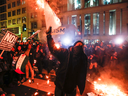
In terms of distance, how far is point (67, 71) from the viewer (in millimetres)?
2428

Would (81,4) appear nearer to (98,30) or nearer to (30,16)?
(98,30)

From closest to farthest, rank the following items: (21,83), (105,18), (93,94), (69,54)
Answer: (69,54)
(93,94)
(21,83)
(105,18)

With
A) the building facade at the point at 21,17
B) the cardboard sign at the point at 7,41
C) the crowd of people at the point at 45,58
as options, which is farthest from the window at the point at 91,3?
the cardboard sign at the point at 7,41

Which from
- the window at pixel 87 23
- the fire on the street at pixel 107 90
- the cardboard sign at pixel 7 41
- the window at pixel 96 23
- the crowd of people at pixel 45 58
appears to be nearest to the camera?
the cardboard sign at pixel 7 41

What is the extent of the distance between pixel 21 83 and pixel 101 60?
6181mm

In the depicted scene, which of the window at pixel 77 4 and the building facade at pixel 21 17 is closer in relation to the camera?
the window at pixel 77 4

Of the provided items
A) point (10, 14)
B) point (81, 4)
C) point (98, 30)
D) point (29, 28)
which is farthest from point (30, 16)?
point (98, 30)

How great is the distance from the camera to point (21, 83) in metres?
5.23

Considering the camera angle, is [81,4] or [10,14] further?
[10,14]

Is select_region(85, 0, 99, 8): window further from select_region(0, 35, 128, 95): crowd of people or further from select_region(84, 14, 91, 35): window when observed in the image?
select_region(0, 35, 128, 95): crowd of people

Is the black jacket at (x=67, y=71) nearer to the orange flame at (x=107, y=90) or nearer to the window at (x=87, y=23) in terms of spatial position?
the orange flame at (x=107, y=90)

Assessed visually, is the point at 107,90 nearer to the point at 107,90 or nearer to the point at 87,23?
the point at 107,90

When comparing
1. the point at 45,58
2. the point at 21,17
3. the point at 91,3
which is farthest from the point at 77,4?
the point at 21,17

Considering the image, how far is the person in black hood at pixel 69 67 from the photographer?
242 cm
